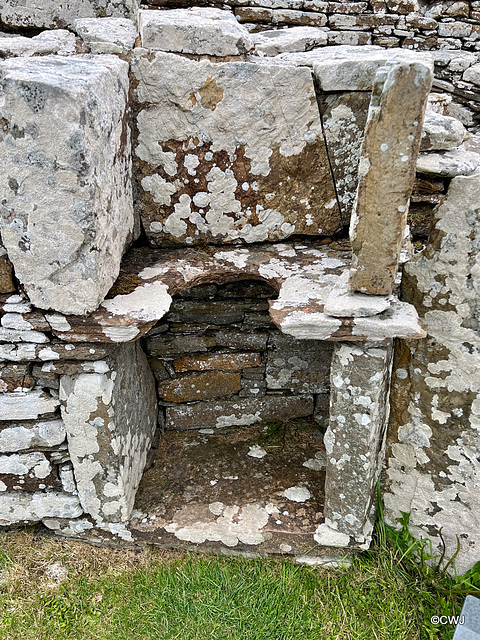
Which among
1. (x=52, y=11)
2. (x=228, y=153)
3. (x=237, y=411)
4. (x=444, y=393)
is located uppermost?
(x=52, y=11)

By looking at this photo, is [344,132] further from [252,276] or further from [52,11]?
[52,11]

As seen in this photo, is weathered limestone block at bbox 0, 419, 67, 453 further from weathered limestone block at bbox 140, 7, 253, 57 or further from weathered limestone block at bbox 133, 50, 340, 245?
weathered limestone block at bbox 140, 7, 253, 57

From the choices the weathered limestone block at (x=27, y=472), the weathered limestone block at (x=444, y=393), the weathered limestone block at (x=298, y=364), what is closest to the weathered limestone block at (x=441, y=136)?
the weathered limestone block at (x=444, y=393)

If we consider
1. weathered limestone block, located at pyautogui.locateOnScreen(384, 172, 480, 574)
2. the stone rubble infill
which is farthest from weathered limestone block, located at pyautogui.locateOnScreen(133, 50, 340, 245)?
weathered limestone block, located at pyautogui.locateOnScreen(384, 172, 480, 574)

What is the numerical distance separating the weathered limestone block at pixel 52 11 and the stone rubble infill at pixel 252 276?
1.79 metres

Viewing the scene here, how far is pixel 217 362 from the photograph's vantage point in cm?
342

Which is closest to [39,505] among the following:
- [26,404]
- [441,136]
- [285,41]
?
[26,404]

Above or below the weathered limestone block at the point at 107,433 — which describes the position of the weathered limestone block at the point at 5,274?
above

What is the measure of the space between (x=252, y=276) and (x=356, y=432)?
909mm

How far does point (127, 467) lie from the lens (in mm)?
2740

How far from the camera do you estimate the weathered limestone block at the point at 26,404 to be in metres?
2.46

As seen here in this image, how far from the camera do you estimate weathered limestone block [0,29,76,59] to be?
2.29 meters

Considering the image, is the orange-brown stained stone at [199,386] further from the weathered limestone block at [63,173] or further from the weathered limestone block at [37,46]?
the weathered limestone block at [37,46]

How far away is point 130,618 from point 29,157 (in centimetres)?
226
